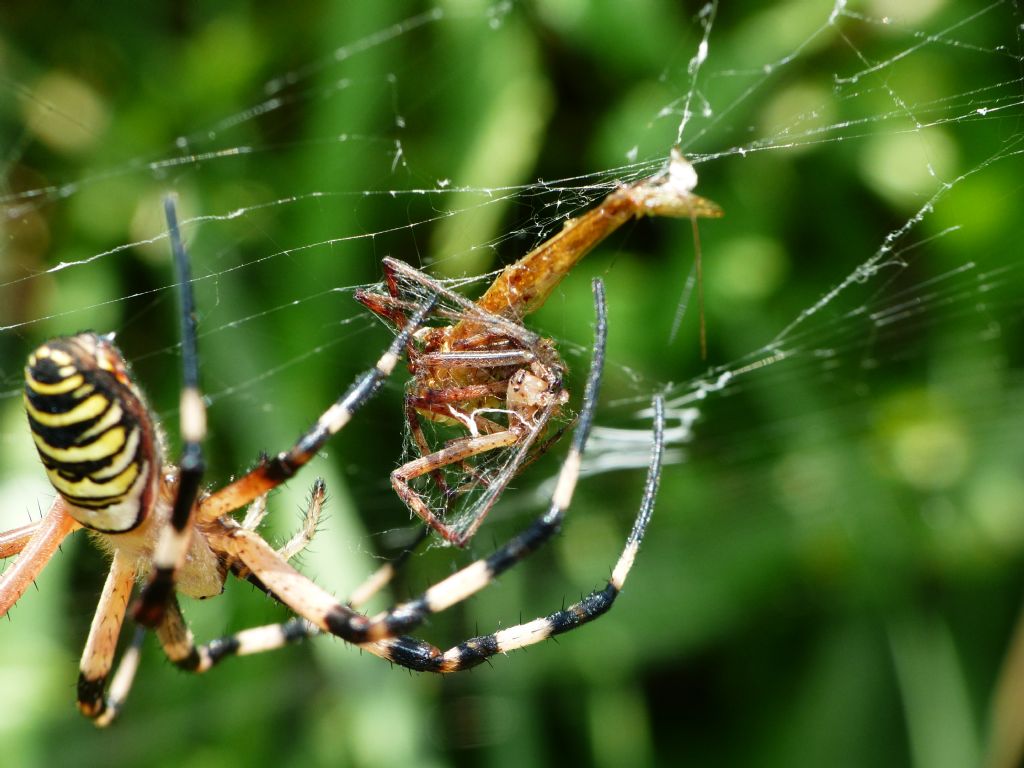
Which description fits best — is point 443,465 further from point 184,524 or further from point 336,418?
point 184,524

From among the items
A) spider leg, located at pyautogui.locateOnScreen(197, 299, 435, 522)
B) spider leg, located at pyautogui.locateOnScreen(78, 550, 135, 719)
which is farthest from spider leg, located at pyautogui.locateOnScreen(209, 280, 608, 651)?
spider leg, located at pyautogui.locateOnScreen(197, 299, 435, 522)

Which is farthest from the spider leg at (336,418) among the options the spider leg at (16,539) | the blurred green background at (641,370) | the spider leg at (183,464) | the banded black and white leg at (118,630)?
the blurred green background at (641,370)

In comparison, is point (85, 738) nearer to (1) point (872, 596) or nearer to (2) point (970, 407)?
(1) point (872, 596)

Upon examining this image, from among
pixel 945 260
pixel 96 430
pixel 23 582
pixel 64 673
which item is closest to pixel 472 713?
pixel 64 673

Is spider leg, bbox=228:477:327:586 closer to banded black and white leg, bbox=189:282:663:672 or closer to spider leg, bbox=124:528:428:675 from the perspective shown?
banded black and white leg, bbox=189:282:663:672

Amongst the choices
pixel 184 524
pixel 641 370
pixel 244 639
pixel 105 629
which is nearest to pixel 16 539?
pixel 105 629

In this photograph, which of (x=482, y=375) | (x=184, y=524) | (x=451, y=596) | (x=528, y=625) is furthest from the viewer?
(x=528, y=625)

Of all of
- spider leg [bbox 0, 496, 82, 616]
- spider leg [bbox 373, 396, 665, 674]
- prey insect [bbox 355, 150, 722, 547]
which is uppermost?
prey insect [bbox 355, 150, 722, 547]
